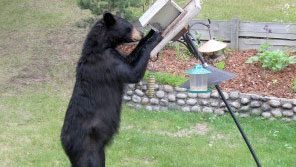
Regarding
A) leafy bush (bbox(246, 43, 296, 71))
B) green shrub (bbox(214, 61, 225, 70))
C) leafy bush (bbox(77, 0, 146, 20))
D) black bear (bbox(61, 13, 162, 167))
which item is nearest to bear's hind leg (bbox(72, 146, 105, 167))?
black bear (bbox(61, 13, 162, 167))

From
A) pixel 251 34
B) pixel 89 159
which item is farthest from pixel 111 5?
pixel 89 159

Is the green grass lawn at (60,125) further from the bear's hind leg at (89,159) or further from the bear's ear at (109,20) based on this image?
the bear's ear at (109,20)

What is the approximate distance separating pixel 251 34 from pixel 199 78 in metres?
5.05

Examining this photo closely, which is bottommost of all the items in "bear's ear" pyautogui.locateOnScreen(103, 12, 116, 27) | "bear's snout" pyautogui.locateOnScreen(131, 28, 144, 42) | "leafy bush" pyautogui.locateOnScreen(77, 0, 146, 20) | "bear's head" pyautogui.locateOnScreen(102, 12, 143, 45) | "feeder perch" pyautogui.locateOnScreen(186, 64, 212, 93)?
"leafy bush" pyautogui.locateOnScreen(77, 0, 146, 20)

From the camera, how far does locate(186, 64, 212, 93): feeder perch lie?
5257 mm

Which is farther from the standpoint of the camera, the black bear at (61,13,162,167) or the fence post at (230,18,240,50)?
the fence post at (230,18,240,50)

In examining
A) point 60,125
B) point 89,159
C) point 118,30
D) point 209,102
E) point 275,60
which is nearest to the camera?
point 89,159

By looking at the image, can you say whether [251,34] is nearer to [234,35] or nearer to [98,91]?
[234,35]

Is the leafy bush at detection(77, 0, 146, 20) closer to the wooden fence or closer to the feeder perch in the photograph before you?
the wooden fence

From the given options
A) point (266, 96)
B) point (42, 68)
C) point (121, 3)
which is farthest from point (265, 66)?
point (42, 68)

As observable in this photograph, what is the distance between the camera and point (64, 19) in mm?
12672

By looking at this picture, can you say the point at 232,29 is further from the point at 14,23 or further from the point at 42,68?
the point at 14,23

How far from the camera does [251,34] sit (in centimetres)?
1010

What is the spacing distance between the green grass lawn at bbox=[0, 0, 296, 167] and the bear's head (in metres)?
1.81
